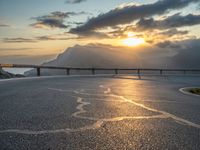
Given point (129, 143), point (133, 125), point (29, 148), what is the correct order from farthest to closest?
point (133, 125), point (129, 143), point (29, 148)

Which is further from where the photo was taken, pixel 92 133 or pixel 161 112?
pixel 161 112

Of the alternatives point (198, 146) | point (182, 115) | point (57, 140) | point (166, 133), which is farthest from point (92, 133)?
point (182, 115)

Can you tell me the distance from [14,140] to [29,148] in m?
0.59

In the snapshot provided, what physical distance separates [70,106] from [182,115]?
10.6 feet

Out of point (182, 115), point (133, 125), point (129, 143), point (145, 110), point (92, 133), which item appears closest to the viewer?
point (129, 143)

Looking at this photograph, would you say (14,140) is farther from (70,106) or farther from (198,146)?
(70,106)

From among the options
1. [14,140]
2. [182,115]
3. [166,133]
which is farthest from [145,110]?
[14,140]

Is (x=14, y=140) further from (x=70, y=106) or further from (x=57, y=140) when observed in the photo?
(x=70, y=106)

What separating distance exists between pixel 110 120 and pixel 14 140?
258 cm

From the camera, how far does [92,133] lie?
19.8 ft

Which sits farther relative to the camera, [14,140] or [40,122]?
[40,122]

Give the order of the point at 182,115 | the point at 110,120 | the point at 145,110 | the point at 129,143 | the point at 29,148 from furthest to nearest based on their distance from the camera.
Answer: the point at 145,110 < the point at 182,115 < the point at 110,120 < the point at 129,143 < the point at 29,148

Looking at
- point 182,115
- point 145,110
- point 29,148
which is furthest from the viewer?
point 145,110

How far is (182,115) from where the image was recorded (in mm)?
8461
